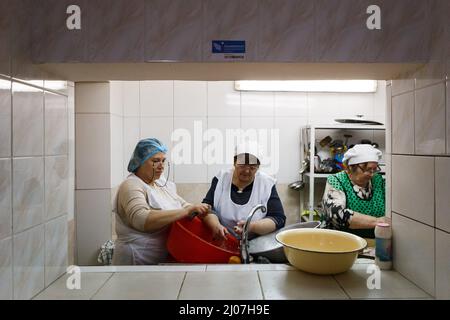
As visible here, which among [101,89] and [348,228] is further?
[101,89]

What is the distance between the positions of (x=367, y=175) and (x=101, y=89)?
1.57 metres

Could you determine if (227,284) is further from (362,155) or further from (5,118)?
(362,155)

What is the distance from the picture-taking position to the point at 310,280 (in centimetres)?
78

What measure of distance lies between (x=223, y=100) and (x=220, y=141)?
0.99 feet

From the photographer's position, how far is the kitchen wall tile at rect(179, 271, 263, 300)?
700mm

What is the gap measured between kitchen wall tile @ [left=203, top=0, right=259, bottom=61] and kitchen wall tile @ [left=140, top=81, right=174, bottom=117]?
160cm

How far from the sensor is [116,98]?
202 cm

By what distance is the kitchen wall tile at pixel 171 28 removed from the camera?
67 centimetres

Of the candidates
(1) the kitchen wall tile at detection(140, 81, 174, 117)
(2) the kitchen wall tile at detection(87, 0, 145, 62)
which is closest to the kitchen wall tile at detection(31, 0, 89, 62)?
(2) the kitchen wall tile at detection(87, 0, 145, 62)

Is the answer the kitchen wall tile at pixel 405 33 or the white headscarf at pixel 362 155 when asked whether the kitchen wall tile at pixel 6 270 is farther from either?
the white headscarf at pixel 362 155

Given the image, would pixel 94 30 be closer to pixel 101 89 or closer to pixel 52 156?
pixel 52 156

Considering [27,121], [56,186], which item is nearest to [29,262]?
[56,186]

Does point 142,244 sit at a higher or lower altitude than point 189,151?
lower

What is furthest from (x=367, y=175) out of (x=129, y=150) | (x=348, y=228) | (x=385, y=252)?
(x=129, y=150)
